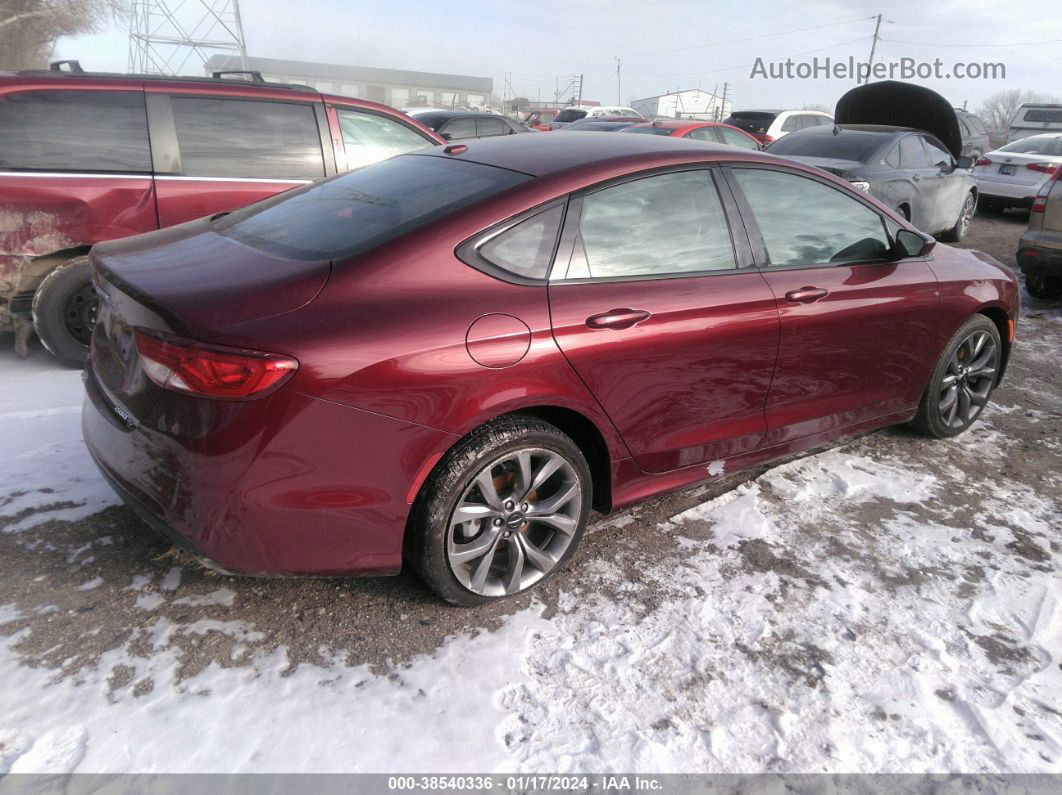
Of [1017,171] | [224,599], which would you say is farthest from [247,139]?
[1017,171]

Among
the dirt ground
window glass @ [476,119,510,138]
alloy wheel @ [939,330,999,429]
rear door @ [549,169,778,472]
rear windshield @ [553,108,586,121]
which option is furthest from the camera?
rear windshield @ [553,108,586,121]

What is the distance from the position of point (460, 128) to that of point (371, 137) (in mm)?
8306

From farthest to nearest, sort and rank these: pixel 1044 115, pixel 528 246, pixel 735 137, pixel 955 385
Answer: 1. pixel 1044 115
2. pixel 735 137
3. pixel 955 385
4. pixel 528 246

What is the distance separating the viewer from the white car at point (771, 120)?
16938mm

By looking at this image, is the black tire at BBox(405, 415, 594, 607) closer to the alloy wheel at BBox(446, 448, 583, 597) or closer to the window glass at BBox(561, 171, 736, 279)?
the alloy wheel at BBox(446, 448, 583, 597)

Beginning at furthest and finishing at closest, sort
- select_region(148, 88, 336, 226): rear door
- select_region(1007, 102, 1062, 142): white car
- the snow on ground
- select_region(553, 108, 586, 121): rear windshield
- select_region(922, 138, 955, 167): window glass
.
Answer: select_region(553, 108, 586, 121): rear windshield, select_region(1007, 102, 1062, 142): white car, select_region(922, 138, 955, 167): window glass, select_region(148, 88, 336, 226): rear door, the snow on ground

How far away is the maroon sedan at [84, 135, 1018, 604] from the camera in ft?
7.34

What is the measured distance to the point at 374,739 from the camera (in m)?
2.15

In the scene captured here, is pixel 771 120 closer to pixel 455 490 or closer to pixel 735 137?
pixel 735 137

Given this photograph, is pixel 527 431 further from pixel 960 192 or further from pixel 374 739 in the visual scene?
pixel 960 192

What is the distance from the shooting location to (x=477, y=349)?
7.93 ft

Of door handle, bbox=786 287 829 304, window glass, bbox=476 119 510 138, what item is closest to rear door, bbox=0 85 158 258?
door handle, bbox=786 287 829 304

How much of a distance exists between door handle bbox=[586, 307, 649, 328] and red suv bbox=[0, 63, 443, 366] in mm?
2836

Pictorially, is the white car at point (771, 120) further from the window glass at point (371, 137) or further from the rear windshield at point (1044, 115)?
the window glass at point (371, 137)
